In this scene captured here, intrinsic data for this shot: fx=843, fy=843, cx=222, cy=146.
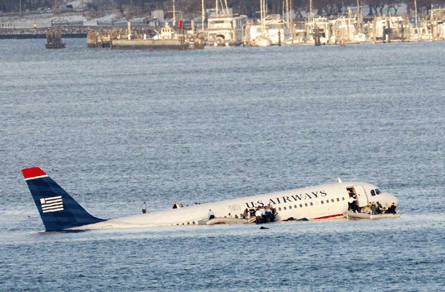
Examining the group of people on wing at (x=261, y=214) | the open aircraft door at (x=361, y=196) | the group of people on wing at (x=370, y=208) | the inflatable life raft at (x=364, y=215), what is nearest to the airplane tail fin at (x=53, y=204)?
the group of people on wing at (x=261, y=214)

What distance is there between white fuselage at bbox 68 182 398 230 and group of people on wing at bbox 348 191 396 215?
43cm

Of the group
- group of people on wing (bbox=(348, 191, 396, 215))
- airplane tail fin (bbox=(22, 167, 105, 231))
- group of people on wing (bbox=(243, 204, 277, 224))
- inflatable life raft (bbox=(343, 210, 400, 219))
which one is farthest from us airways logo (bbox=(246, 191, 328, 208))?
airplane tail fin (bbox=(22, 167, 105, 231))

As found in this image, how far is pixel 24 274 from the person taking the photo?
232 feet

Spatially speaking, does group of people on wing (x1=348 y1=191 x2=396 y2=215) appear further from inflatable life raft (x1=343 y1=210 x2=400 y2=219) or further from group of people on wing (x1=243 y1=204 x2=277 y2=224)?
group of people on wing (x1=243 y1=204 x2=277 y2=224)

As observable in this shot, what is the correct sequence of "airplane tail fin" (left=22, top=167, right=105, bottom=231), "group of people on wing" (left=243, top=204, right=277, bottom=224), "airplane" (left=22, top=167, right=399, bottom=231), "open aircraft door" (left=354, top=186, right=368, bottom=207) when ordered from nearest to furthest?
"airplane tail fin" (left=22, top=167, right=105, bottom=231) < "airplane" (left=22, top=167, right=399, bottom=231) < "group of people on wing" (left=243, top=204, right=277, bottom=224) < "open aircraft door" (left=354, top=186, right=368, bottom=207)

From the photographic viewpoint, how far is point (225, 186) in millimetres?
106938

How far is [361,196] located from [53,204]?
103 feet

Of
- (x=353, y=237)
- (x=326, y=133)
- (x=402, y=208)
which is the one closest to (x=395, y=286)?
(x=353, y=237)

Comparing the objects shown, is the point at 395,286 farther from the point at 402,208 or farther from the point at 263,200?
the point at 402,208

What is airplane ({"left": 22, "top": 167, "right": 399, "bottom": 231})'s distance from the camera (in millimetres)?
80756

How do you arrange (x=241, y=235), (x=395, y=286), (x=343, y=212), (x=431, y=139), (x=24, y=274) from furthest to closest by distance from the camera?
(x=431, y=139) < (x=343, y=212) < (x=241, y=235) < (x=24, y=274) < (x=395, y=286)

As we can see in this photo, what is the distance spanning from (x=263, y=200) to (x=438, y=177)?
34.1 m

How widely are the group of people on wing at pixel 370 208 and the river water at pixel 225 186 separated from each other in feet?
4.58

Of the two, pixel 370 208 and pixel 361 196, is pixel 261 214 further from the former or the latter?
pixel 370 208
